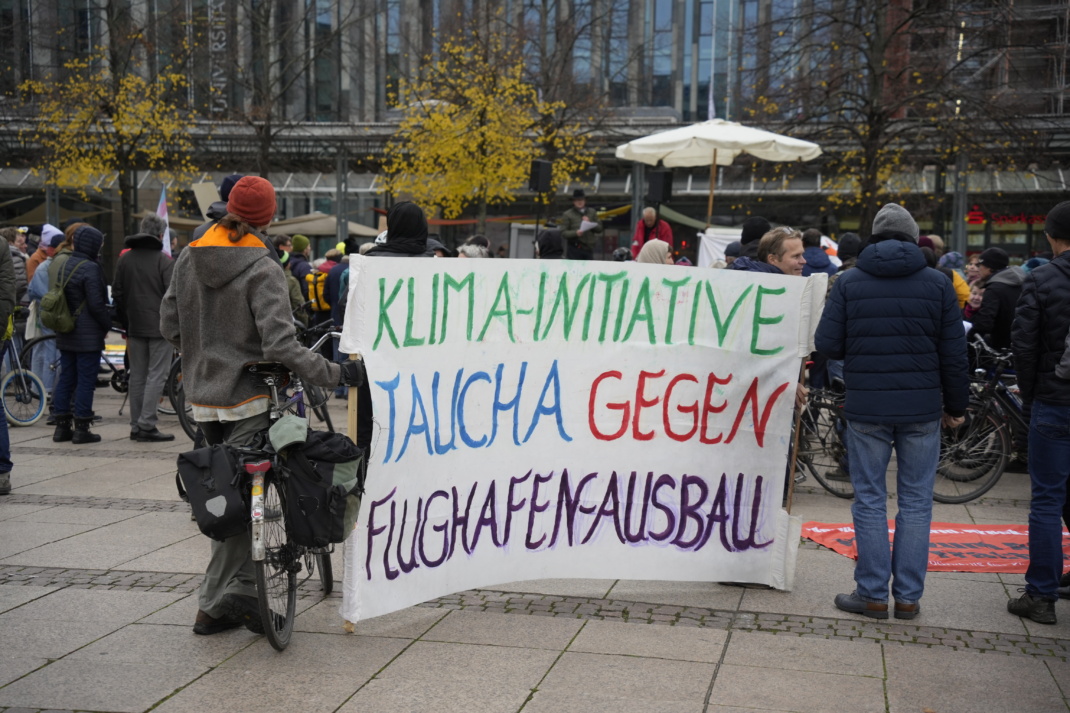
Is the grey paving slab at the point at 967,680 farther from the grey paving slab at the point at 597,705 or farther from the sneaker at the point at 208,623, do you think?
the sneaker at the point at 208,623

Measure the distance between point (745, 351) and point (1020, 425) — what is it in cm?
387

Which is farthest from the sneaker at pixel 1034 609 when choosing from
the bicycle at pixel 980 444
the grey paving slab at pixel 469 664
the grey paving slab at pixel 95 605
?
the grey paving slab at pixel 95 605

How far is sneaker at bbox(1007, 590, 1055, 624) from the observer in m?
5.12

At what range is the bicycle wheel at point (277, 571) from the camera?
14.5 feet

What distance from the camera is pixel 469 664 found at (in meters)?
4.40

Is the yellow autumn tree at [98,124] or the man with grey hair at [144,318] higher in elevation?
the yellow autumn tree at [98,124]

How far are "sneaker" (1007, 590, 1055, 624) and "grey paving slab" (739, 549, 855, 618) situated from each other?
783 mm

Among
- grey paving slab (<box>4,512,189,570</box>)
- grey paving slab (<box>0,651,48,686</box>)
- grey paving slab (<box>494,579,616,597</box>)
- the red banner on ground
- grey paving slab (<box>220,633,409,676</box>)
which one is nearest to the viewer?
grey paving slab (<box>0,651,48,686</box>)

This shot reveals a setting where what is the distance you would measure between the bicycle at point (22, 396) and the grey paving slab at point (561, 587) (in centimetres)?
719

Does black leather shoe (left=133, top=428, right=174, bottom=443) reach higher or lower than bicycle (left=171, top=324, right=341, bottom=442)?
lower

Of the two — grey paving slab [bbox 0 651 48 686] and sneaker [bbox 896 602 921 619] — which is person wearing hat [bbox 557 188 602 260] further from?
grey paving slab [bbox 0 651 48 686]

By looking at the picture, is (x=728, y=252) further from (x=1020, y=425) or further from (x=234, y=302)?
(x=234, y=302)

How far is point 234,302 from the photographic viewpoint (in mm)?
4574

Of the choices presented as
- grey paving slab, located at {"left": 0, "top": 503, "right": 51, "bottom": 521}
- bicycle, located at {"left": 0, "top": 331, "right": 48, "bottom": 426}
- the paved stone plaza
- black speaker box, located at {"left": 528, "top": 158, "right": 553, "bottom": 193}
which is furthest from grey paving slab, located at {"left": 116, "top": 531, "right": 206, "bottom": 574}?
black speaker box, located at {"left": 528, "top": 158, "right": 553, "bottom": 193}
